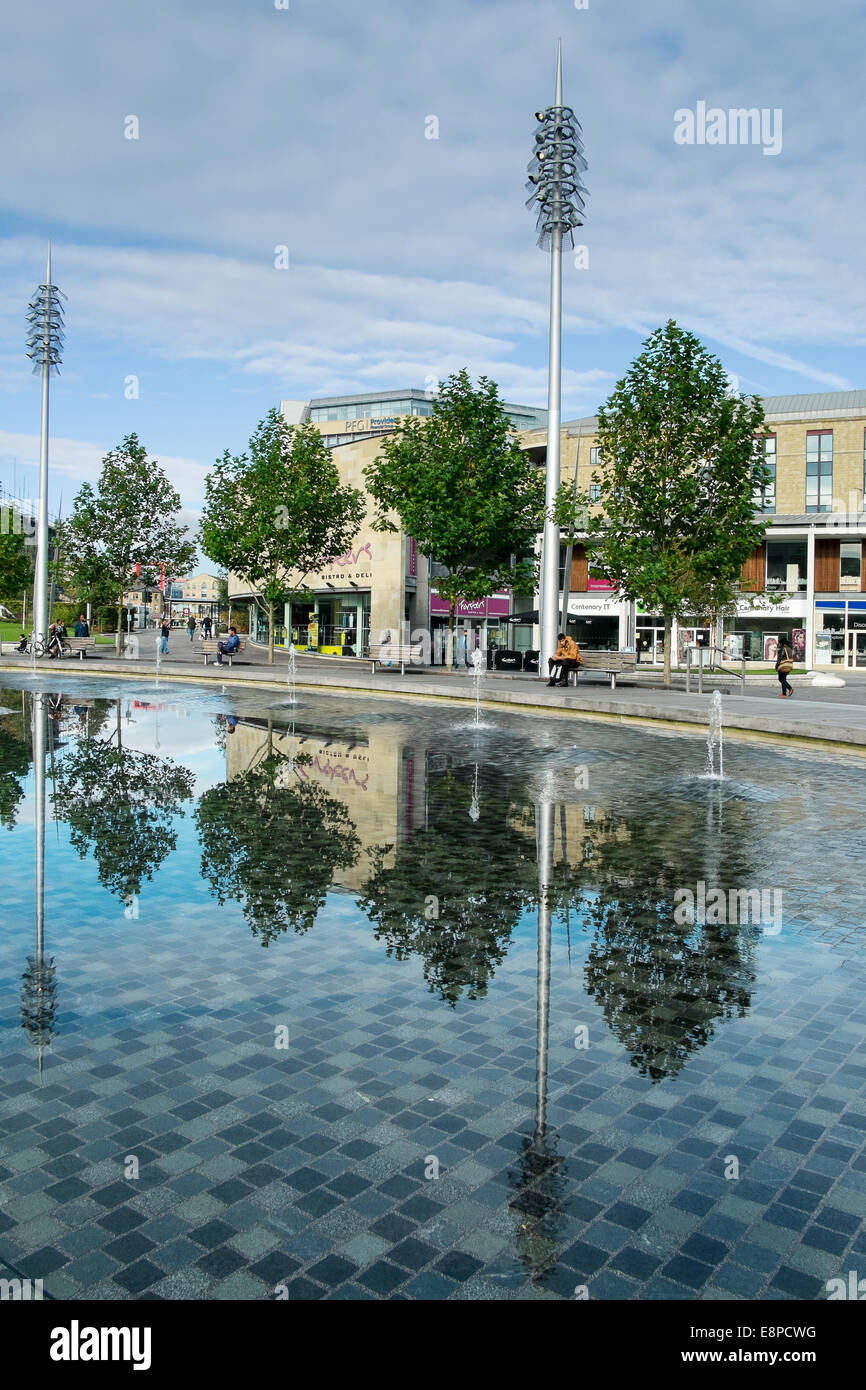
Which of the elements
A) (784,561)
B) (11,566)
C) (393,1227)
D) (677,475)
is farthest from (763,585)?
(393,1227)

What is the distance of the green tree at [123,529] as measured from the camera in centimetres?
4038

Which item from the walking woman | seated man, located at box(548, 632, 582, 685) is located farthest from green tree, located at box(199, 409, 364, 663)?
the walking woman

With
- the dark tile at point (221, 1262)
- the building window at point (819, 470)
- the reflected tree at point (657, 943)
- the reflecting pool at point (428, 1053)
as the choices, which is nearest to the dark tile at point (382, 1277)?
the reflecting pool at point (428, 1053)

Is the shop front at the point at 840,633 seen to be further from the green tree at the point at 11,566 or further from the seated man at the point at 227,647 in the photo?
the green tree at the point at 11,566

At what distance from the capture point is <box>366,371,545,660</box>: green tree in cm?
3191

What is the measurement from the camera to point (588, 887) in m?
6.85

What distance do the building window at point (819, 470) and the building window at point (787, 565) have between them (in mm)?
2349

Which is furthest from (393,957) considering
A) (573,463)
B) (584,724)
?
(573,463)

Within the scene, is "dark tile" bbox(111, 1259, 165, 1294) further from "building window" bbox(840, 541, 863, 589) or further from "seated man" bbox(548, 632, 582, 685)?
"building window" bbox(840, 541, 863, 589)

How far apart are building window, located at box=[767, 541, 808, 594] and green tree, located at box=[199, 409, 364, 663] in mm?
28431

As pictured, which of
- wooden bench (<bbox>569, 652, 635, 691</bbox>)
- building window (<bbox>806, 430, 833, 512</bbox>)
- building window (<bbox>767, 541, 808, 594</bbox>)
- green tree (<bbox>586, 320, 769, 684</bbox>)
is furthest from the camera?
building window (<bbox>767, 541, 808, 594</bbox>)

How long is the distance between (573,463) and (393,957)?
61.6 m

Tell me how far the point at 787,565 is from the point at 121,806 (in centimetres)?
5393

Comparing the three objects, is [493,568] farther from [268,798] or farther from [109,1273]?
[109,1273]
